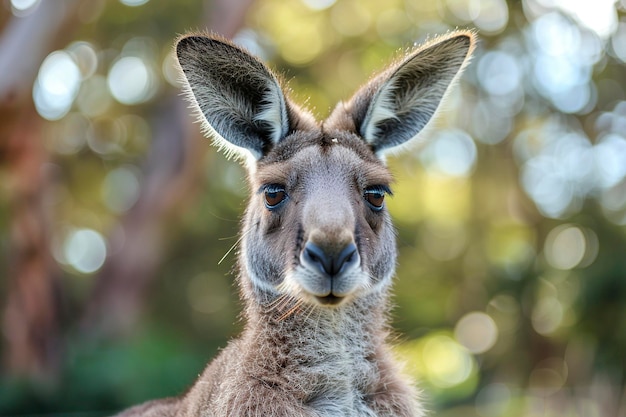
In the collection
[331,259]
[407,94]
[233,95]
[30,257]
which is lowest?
[331,259]

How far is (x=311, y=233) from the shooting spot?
12.9 ft

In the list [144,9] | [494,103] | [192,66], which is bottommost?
[192,66]

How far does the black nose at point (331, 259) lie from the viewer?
3861 mm

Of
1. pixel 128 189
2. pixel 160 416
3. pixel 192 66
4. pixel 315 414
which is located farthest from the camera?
pixel 128 189

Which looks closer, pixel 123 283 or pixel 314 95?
pixel 123 283

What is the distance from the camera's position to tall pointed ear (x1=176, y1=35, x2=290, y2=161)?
4.55 m

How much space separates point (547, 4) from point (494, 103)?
379 centimetres

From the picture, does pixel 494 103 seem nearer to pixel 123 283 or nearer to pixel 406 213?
pixel 406 213

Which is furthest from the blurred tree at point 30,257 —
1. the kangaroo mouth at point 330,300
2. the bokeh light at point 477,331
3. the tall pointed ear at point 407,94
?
the bokeh light at point 477,331

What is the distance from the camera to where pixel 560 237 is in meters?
20.6

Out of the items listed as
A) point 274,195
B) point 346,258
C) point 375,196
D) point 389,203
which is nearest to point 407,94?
point 375,196

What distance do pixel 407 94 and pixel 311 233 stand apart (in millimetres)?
1668


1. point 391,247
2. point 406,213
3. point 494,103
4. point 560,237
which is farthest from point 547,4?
point 391,247

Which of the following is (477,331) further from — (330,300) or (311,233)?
(311,233)
